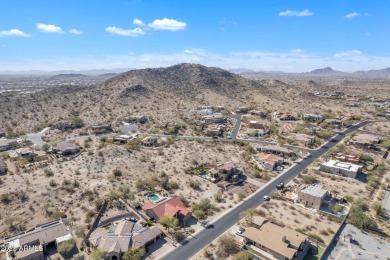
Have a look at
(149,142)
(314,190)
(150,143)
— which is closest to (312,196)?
(314,190)

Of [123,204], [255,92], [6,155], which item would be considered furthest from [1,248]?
[255,92]

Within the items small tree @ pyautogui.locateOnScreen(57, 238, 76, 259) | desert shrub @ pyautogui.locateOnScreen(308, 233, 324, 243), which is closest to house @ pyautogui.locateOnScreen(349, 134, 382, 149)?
desert shrub @ pyautogui.locateOnScreen(308, 233, 324, 243)

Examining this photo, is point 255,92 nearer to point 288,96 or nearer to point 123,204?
point 288,96

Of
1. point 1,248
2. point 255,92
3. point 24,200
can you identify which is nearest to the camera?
point 1,248

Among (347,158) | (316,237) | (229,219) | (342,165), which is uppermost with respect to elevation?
(347,158)

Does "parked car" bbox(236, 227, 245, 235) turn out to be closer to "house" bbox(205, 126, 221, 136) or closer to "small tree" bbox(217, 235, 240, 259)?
"small tree" bbox(217, 235, 240, 259)

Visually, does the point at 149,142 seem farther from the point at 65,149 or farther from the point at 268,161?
the point at 268,161

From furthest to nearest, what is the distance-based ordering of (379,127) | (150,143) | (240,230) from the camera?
1. (379,127)
2. (150,143)
3. (240,230)
